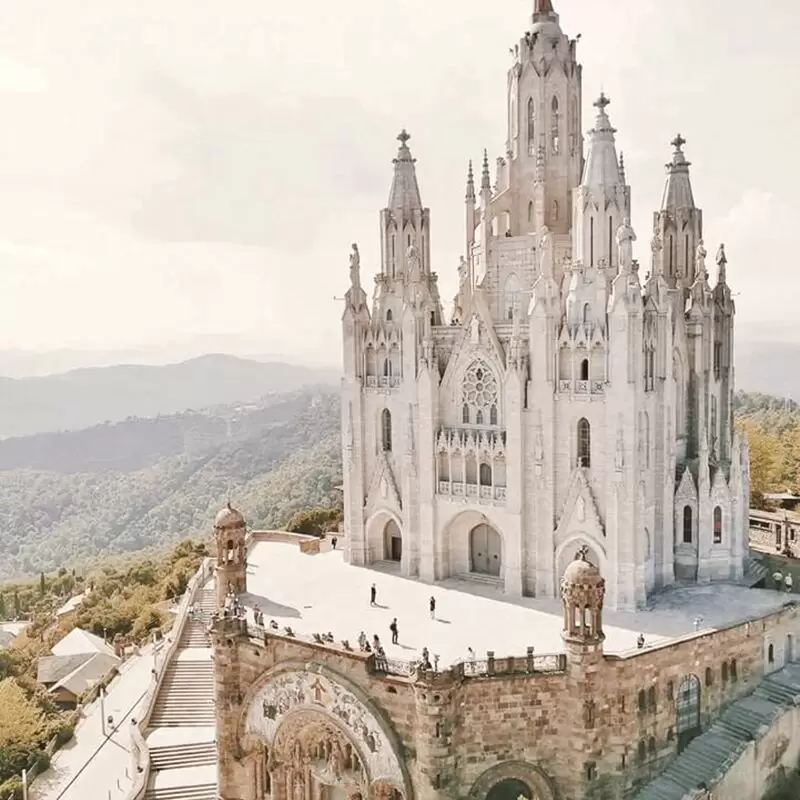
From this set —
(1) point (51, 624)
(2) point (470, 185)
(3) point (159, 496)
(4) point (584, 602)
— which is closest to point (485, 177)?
(2) point (470, 185)

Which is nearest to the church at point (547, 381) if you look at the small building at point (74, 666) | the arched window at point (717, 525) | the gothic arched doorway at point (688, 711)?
the arched window at point (717, 525)

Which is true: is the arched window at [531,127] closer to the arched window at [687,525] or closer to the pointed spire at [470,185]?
the pointed spire at [470,185]

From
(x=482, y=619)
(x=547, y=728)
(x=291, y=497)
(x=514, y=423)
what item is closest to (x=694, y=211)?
(x=514, y=423)

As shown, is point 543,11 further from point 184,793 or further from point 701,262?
point 184,793

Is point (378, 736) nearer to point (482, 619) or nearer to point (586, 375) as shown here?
point (482, 619)

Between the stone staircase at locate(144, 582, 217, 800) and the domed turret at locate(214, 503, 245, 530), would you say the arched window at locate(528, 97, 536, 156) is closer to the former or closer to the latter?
the domed turret at locate(214, 503, 245, 530)

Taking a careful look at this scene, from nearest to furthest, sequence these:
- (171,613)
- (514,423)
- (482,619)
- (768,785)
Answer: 1. (768,785)
2. (482,619)
3. (514,423)
4. (171,613)
